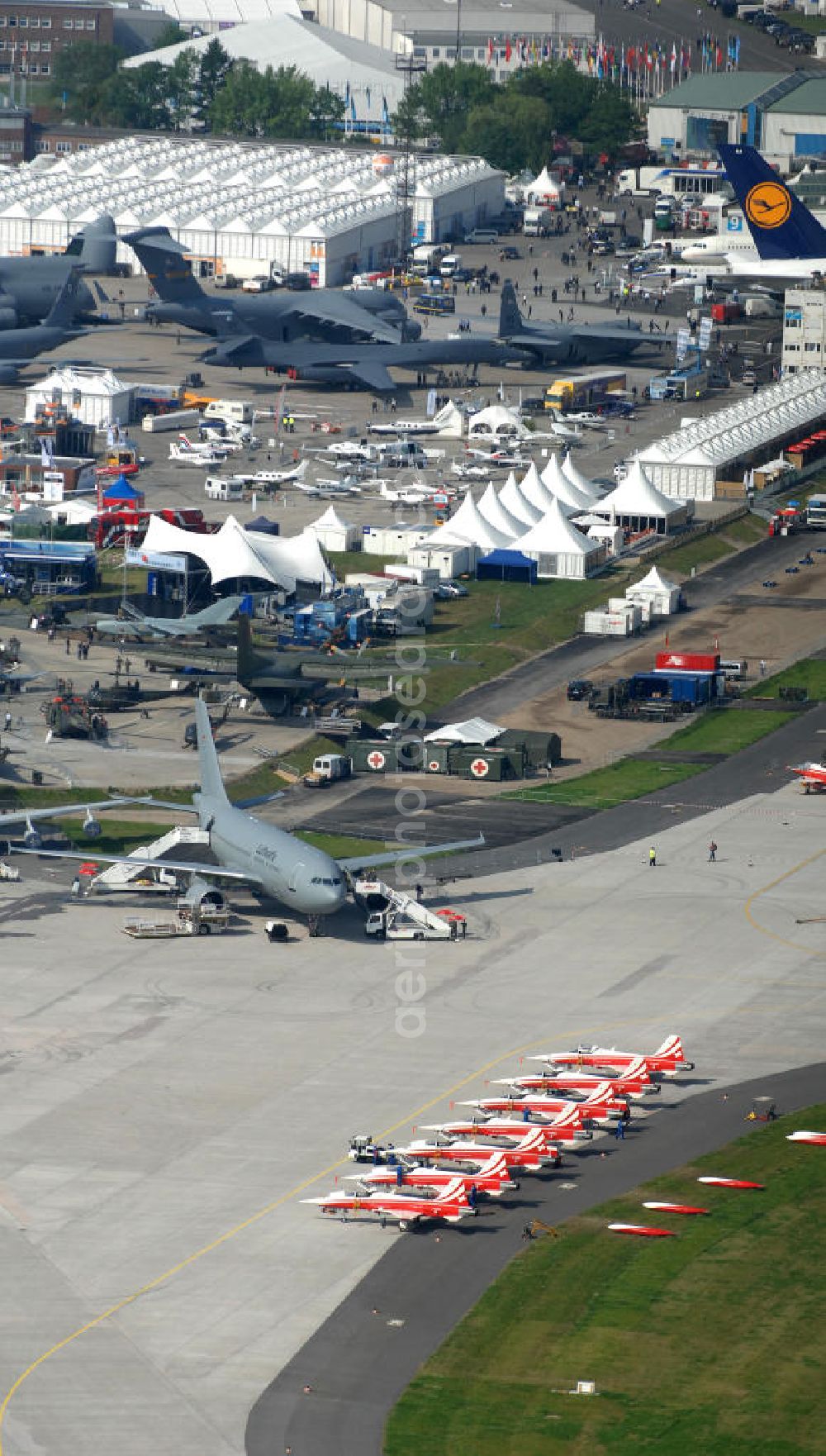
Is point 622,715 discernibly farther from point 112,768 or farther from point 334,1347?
point 334,1347

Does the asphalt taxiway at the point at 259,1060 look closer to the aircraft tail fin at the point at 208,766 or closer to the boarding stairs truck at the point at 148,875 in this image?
the boarding stairs truck at the point at 148,875

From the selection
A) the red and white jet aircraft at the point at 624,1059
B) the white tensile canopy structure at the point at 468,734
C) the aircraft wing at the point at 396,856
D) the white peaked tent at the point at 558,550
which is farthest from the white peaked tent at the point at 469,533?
the red and white jet aircraft at the point at 624,1059

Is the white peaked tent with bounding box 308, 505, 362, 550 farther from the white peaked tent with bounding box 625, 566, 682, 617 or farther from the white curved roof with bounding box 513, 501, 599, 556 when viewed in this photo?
the white peaked tent with bounding box 625, 566, 682, 617

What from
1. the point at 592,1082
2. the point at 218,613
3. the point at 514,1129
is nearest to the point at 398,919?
the point at 592,1082

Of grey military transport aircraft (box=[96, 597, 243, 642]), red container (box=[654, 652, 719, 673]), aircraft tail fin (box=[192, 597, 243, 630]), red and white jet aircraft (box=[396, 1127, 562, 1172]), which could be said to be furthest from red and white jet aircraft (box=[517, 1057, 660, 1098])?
aircraft tail fin (box=[192, 597, 243, 630])

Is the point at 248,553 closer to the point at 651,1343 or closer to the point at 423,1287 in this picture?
the point at 423,1287
